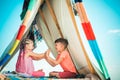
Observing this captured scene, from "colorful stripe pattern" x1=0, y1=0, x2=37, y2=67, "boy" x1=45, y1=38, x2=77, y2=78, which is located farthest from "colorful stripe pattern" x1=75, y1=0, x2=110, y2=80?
"colorful stripe pattern" x1=0, y1=0, x2=37, y2=67

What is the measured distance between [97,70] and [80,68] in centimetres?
16

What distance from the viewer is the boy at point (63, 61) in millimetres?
2115

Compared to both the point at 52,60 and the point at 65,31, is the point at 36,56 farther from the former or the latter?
the point at 65,31

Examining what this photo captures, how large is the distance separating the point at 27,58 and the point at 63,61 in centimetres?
33

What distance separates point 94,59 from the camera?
205cm

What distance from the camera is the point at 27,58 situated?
7.23ft

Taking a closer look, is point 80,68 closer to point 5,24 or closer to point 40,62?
point 40,62

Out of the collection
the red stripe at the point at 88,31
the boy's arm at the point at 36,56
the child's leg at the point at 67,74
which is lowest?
the child's leg at the point at 67,74

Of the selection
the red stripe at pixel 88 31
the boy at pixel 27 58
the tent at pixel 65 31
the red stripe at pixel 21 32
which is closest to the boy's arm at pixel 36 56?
the boy at pixel 27 58

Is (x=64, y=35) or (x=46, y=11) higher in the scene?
(x=46, y=11)

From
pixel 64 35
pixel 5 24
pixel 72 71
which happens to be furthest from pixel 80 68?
pixel 5 24

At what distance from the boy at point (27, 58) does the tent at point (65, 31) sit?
7 centimetres

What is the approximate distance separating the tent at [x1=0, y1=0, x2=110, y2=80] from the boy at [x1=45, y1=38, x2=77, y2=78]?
37 millimetres

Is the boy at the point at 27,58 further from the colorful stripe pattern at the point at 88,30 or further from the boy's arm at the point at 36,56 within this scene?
the colorful stripe pattern at the point at 88,30
